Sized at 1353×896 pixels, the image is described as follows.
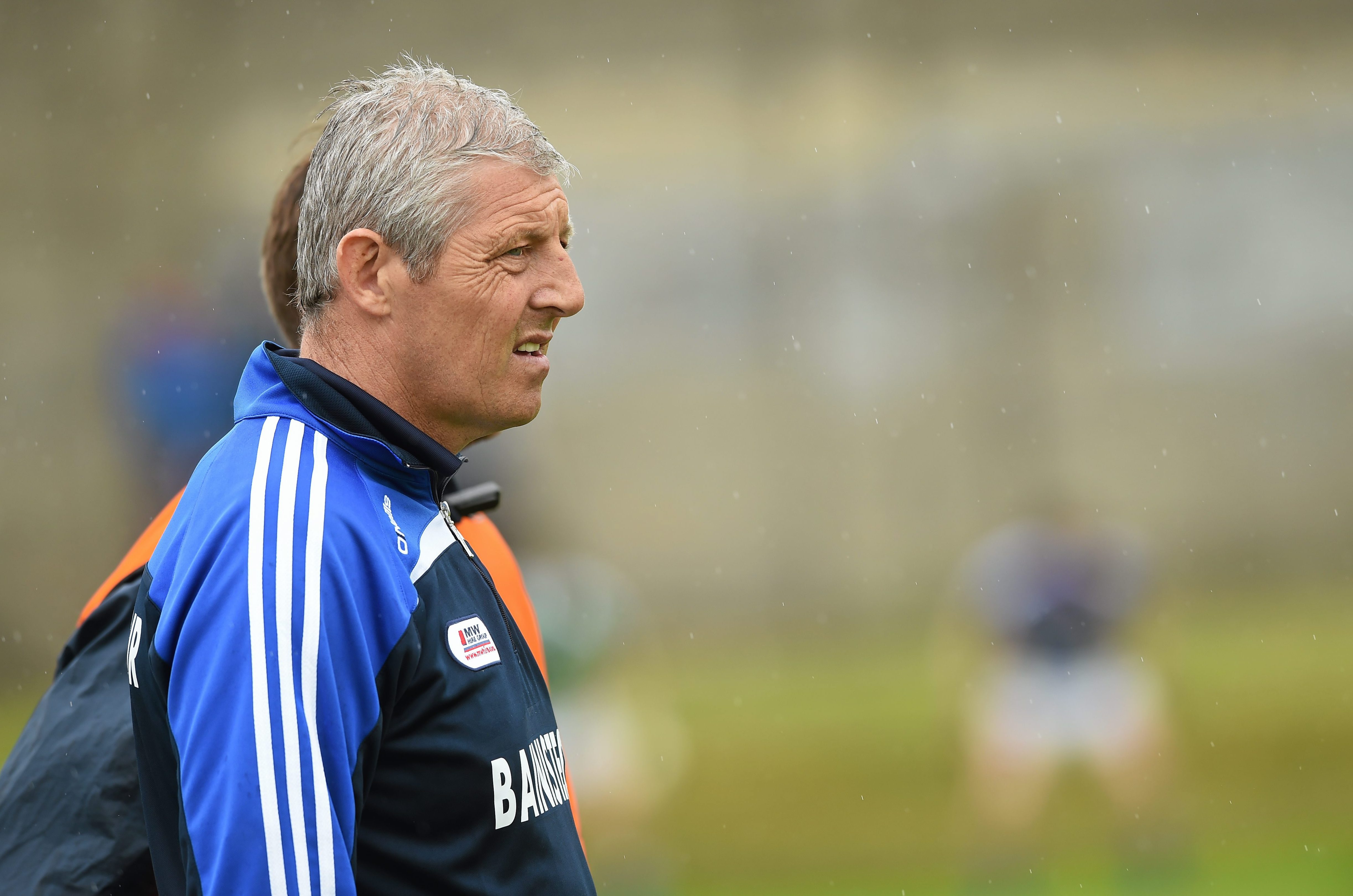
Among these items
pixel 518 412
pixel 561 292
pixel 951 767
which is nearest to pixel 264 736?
pixel 518 412

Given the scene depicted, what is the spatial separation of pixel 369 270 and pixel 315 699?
0.55 m

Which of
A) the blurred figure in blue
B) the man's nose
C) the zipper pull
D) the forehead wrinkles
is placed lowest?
the blurred figure in blue

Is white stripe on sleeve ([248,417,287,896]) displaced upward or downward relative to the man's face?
downward

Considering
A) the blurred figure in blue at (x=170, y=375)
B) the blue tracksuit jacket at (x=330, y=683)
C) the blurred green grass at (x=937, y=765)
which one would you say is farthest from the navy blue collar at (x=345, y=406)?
the blurred figure in blue at (x=170, y=375)

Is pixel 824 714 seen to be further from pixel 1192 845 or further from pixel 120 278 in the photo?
pixel 120 278

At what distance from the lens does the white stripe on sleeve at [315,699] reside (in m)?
1.28

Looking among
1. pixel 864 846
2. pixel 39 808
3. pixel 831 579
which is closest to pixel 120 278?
pixel 831 579

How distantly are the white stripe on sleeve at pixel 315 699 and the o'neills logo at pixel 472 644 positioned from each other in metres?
0.19

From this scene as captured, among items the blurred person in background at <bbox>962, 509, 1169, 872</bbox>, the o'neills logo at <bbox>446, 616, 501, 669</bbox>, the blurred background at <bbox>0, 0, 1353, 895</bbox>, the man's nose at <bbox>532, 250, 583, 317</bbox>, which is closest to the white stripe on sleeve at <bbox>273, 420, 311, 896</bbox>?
the o'neills logo at <bbox>446, 616, 501, 669</bbox>

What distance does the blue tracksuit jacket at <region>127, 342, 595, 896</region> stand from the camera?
128 cm

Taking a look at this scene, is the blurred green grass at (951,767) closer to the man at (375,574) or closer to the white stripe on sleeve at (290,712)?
the man at (375,574)

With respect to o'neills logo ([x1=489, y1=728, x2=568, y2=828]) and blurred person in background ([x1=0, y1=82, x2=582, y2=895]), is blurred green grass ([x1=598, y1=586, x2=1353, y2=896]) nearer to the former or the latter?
blurred person in background ([x1=0, y1=82, x2=582, y2=895])

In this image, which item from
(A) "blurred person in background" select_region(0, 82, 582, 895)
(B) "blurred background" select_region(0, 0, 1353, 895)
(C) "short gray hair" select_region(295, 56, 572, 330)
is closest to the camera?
(C) "short gray hair" select_region(295, 56, 572, 330)

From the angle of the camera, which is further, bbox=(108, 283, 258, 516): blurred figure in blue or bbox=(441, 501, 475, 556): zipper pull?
bbox=(108, 283, 258, 516): blurred figure in blue
